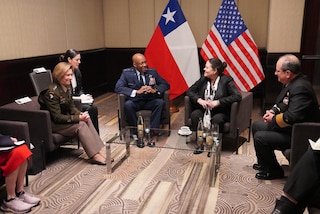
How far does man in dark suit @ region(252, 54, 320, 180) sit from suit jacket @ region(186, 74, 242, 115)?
558mm

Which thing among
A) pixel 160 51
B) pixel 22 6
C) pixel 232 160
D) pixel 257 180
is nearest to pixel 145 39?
pixel 160 51

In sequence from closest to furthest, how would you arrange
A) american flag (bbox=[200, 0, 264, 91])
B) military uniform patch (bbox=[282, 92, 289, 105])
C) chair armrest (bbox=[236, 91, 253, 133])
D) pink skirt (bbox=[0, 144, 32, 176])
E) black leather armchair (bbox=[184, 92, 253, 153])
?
1. pink skirt (bbox=[0, 144, 32, 176])
2. military uniform patch (bbox=[282, 92, 289, 105])
3. black leather armchair (bbox=[184, 92, 253, 153])
4. chair armrest (bbox=[236, 91, 253, 133])
5. american flag (bbox=[200, 0, 264, 91])

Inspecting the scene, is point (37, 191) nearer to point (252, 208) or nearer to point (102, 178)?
point (102, 178)

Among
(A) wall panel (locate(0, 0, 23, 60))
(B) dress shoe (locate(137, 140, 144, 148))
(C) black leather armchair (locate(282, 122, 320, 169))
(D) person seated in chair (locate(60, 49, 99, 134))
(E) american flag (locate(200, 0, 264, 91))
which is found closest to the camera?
(C) black leather armchair (locate(282, 122, 320, 169))

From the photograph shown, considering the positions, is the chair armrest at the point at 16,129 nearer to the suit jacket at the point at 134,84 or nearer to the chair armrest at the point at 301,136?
the suit jacket at the point at 134,84

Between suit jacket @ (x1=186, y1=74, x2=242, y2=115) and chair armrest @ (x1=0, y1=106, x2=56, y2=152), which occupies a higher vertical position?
suit jacket @ (x1=186, y1=74, x2=242, y2=115)

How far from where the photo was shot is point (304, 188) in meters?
1.97

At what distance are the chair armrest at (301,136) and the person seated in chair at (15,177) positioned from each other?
215cm

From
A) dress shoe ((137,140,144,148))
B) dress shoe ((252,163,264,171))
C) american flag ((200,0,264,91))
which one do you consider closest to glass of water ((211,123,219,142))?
dress shoe ((252,163,264,171))

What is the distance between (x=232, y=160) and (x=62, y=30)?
354cm

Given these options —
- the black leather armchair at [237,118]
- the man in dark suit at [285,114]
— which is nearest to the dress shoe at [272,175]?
the man in dark suit at [285,114]

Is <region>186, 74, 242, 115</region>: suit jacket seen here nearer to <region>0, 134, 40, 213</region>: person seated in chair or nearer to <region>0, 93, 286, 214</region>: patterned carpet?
<region>0, 93, 286, 214</region>: patterned carpet

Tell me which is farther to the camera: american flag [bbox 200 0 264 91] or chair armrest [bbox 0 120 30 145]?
american flag [bbox 200 0 264 91]

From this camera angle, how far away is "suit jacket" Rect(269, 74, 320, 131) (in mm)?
2732
